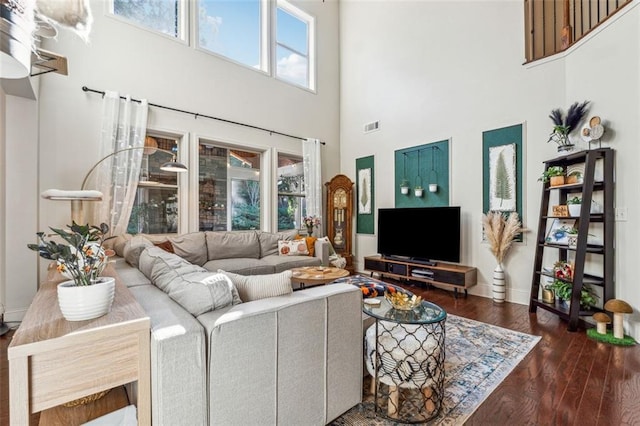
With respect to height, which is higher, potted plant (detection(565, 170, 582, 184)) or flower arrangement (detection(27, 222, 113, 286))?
potted plant (detection(565, 170, 582, 184))

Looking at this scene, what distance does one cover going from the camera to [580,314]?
2.84m

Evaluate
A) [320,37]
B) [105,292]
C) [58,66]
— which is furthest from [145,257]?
[320,37]

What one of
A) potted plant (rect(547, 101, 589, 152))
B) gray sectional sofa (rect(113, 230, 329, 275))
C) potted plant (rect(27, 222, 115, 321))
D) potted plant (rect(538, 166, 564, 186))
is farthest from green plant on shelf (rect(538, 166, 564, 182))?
potted plant (rect(27, 222, 115, 321))

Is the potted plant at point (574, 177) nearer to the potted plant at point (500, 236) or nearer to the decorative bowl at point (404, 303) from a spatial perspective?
the potted plant at point (500, 236)

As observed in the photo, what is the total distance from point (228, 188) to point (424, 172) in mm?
3268

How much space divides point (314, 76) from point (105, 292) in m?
5.81

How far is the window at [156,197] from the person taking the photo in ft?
13.5

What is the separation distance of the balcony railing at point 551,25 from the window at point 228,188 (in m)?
4.29

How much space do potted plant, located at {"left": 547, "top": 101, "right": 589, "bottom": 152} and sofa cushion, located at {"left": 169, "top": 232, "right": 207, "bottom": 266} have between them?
15.1 ft

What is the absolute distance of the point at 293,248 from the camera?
460 centimetres

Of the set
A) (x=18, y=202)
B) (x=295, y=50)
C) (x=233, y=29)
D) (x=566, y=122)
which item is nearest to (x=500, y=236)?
(x=566, y=122)

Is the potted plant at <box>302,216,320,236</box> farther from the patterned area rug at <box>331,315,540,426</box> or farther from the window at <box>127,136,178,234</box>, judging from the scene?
the patterned area rug at <box>331,315,540,426</box>

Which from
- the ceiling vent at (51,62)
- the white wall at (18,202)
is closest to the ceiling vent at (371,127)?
the ceiling vent at (51,62)

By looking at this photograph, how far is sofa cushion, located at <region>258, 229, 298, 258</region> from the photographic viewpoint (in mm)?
4680
